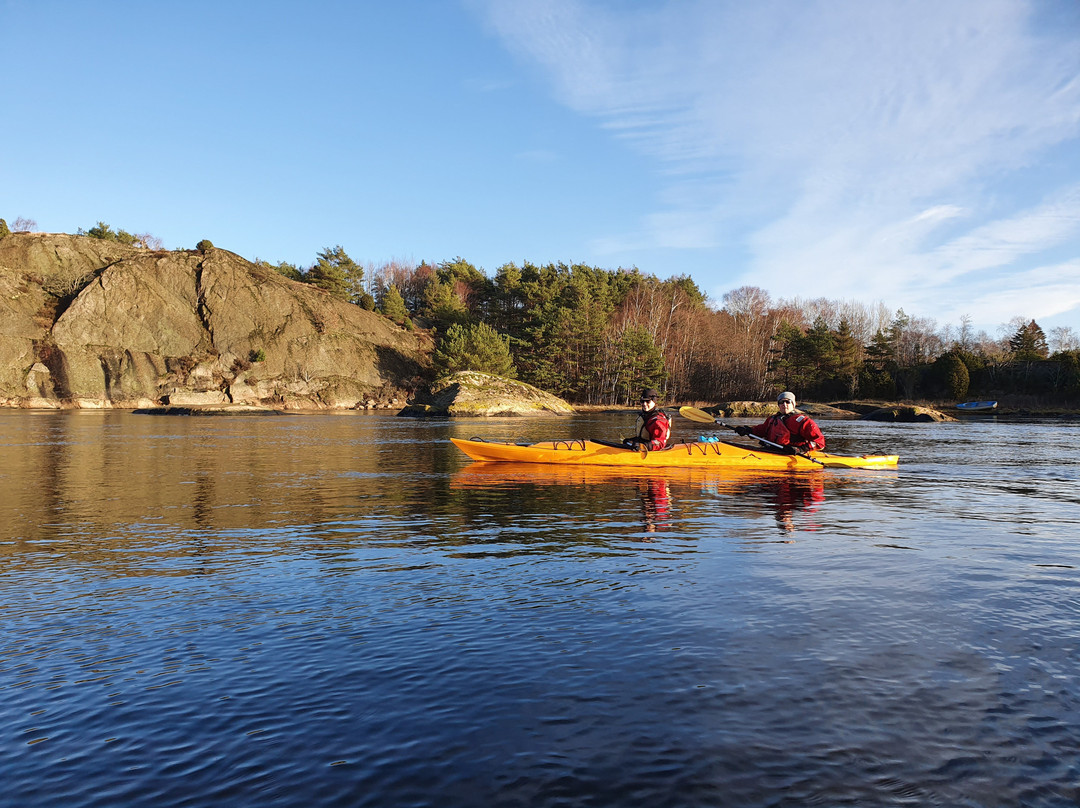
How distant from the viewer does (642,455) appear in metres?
15.0

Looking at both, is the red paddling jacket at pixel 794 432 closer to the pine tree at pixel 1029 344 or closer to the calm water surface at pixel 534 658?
the calm water surface at pixel 534 658

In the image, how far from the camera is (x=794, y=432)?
1556cm

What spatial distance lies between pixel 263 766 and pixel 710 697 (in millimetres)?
2447

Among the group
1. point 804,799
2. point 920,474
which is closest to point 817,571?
point 804,799

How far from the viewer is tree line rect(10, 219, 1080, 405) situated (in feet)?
176

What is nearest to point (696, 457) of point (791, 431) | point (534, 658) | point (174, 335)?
point (791, 431)

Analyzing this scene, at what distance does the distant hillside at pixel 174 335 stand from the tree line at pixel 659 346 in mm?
7516

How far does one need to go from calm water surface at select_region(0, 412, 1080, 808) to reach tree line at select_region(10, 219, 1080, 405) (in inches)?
1892

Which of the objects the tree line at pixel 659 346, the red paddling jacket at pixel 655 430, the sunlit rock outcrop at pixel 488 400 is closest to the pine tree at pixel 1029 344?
the tree line at pixel 659 346

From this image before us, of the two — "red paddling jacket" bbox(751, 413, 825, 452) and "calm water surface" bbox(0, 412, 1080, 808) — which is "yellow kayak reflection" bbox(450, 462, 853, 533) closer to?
"red paddling jacket" bbox(751, 413, 825, 452)

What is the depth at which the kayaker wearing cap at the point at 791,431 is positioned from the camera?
15.3 metres

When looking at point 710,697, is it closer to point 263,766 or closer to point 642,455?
point 263,766

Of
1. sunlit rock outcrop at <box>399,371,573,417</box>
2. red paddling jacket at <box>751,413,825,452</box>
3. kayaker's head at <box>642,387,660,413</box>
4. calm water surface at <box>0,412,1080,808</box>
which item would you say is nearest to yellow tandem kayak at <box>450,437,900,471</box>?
red paddling jacket at <box>751,413,825,452</box>

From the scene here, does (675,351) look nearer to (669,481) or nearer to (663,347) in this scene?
(663,347)
